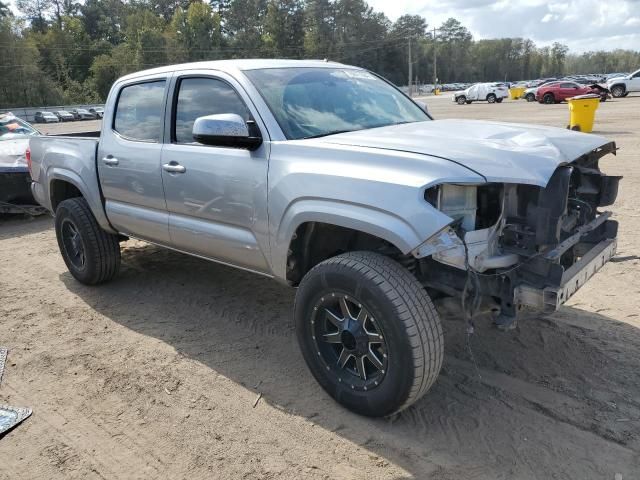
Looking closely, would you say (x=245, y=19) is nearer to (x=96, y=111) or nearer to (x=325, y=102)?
(x=96, y=111)

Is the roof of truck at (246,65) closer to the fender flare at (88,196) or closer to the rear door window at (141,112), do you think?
the rear door window at (141,112)

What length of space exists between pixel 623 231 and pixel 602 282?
1.57 metres

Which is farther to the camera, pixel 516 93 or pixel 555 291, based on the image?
pixel 516 93

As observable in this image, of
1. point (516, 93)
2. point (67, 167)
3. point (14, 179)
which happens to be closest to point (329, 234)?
point (67, 167)

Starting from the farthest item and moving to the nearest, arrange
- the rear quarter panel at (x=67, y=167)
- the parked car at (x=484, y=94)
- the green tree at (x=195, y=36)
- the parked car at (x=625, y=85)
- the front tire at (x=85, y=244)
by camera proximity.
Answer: the green tree at (x=195, y=36), the parked car at (x=484, y=94), the parked car at (x=625, y=85), the front tire at (x=85, y=244), the rear quarter panel at (x=67, y=167)

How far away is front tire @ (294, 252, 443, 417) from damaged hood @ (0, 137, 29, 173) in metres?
6.92

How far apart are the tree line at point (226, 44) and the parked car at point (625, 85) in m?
50.6

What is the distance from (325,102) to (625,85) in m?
39.0

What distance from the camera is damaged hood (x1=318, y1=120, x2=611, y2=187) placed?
2744 millimetres

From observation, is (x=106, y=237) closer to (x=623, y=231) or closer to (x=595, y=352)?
(x=595, y=352)

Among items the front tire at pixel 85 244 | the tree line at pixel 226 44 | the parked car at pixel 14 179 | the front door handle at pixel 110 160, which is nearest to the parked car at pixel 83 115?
the tree line at pixel 226 44

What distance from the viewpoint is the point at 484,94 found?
153ft

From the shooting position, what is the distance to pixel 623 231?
19.9 ft

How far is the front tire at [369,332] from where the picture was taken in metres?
2.80
